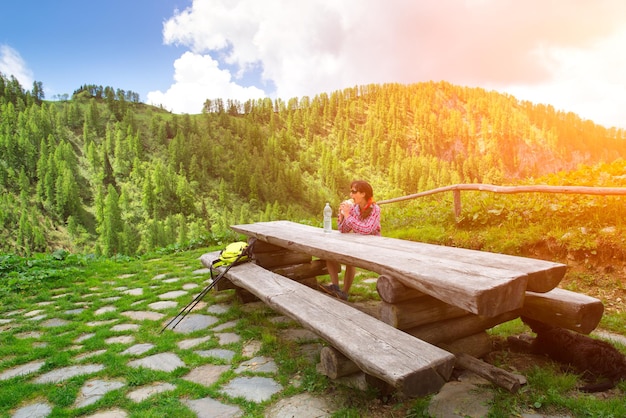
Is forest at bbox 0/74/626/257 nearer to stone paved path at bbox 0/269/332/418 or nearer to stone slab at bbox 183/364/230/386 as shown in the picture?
stone paved path at bbox 0/269/332/418

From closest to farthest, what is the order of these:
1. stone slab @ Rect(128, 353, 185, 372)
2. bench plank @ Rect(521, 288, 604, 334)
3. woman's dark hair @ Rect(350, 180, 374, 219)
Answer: bench plank @ Rect(521, 288, 604, 334) → stone slab @ Rect(128, 353, 185, 372) → woman's dark hair @ Rect(350, 180, 374, 219)

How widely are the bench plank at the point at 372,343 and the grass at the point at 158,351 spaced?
501mm

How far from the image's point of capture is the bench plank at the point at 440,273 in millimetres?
1947

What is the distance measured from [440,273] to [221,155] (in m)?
96.0

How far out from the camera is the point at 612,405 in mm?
2154

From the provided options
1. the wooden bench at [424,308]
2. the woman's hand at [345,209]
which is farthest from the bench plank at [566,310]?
the woman's hand at [345,209]

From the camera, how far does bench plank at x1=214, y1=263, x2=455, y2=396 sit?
178cm

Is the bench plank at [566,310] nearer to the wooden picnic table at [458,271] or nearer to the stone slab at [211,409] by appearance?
the wooden picnic table at [458,271]

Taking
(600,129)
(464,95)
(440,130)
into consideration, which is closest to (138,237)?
(440,130)

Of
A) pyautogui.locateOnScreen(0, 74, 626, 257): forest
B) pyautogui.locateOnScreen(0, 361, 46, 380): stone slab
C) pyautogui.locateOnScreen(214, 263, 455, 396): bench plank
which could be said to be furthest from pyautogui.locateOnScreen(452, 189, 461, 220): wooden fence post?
pyautogui.locateOnScreen(0, 74, 626, 257): forest

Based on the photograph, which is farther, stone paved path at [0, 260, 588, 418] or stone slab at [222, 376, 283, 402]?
stone slab at [222, 376, 283, 402]

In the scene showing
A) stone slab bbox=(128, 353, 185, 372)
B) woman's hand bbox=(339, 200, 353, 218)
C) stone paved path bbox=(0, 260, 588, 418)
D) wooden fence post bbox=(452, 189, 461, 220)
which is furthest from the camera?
wooden fence post bbox=(452, 189, 461, 220)

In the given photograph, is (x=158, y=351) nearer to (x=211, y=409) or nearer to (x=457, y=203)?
(x=211, y=409)

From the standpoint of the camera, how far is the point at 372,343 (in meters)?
2.12
